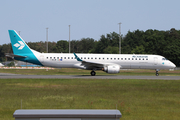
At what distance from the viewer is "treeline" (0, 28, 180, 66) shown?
78.1 meters

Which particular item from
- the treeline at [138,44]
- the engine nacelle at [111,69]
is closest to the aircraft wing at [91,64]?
the engine nacelle at [111,69]

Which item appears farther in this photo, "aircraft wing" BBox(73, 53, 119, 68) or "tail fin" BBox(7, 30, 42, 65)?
"tail fin" BBox(7, 30, 42, 65)

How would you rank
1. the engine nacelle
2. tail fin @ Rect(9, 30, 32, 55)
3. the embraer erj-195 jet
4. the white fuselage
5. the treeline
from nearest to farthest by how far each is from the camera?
1. the engine nacelle
2. the embraer erj-195 jet
3. the white fuselage
4. tail fin @ Rect(9, 30, 32, 55)
5. the treeline

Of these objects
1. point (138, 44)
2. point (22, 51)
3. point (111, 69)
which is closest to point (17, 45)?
point (22, 51)

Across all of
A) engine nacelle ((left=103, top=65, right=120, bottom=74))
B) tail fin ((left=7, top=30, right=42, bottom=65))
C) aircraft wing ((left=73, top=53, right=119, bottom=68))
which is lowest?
engine nacelle ((left=103, top=65, right=120, bottom=74))

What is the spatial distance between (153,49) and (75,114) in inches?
3247

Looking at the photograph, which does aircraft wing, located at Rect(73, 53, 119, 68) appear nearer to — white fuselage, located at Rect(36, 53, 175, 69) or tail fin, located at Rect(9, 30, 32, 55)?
white fuselage, located at Rect(36, 53, 175, 69)

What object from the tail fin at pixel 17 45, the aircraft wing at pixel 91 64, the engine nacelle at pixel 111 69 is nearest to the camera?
the engine nacelle at pixel 111 69

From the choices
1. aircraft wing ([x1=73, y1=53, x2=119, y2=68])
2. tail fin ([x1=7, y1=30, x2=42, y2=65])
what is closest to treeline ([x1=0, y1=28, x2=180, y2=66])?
aircraft wing ([x1=73, y1=53, x2=119, y2=68])

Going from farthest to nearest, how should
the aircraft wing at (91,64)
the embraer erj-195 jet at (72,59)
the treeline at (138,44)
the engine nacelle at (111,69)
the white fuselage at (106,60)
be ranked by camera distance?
the treeline at (138,44) → the white fuselage at (106,60) → the embraer erj-195 jet at (72,59) → the aircraft wing at (91,64) → the engine nacelle at (111,69)

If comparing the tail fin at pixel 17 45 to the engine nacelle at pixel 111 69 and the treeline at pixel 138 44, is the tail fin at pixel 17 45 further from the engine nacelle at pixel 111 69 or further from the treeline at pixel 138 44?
the treeline at pixel 138 44

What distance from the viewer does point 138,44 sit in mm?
110875

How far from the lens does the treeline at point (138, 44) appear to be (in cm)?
7806

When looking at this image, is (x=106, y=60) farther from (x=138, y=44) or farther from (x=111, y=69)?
(x=138, y=44)
